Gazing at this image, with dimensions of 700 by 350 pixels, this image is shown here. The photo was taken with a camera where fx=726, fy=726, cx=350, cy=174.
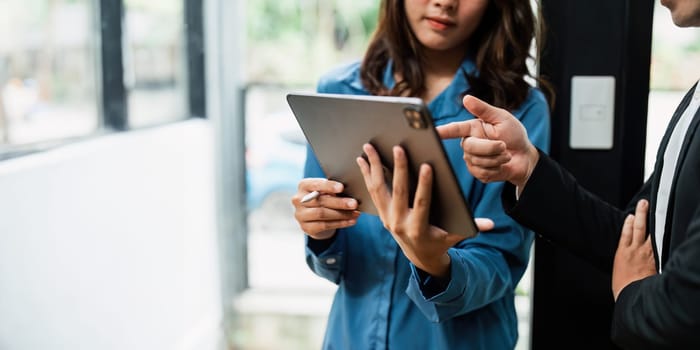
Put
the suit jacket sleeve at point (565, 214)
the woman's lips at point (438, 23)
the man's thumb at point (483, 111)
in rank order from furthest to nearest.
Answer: the woman's lips at point (438, 23) < the suit jacket sleeve at point (565, 214) < the man's thumb at point (483, 111)

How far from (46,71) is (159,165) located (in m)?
0.51

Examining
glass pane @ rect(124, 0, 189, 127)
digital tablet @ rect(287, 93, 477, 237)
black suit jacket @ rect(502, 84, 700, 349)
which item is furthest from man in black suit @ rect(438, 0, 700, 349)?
glass pane @ rect(124, 0, 189, 127)

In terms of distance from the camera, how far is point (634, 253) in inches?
39.4

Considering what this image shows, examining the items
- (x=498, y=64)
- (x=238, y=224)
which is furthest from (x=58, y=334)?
(x=498, y=64)

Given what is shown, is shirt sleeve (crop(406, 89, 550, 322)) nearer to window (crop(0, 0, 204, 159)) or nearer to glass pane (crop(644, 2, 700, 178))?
glass pane (crop(644, 2, 700, 178))

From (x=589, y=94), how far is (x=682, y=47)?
0.70ft

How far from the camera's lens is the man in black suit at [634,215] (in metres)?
0.77

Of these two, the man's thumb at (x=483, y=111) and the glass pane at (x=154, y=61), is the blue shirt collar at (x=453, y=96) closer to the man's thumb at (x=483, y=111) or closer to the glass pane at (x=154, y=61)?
the man's thumb at (x=483, y=111)

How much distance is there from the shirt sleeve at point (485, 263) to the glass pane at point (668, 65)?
0.47 m

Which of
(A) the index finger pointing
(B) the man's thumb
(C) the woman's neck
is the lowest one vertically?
(A) the index finger pointing

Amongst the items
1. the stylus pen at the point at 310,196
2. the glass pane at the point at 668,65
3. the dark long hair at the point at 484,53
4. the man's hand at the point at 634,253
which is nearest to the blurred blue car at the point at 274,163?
the dark long hair at the point at 484,53

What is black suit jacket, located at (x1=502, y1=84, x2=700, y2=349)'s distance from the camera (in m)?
0.75

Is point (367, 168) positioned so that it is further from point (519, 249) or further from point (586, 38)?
point (586, 38)

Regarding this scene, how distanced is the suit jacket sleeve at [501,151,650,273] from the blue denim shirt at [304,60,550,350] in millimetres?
75
